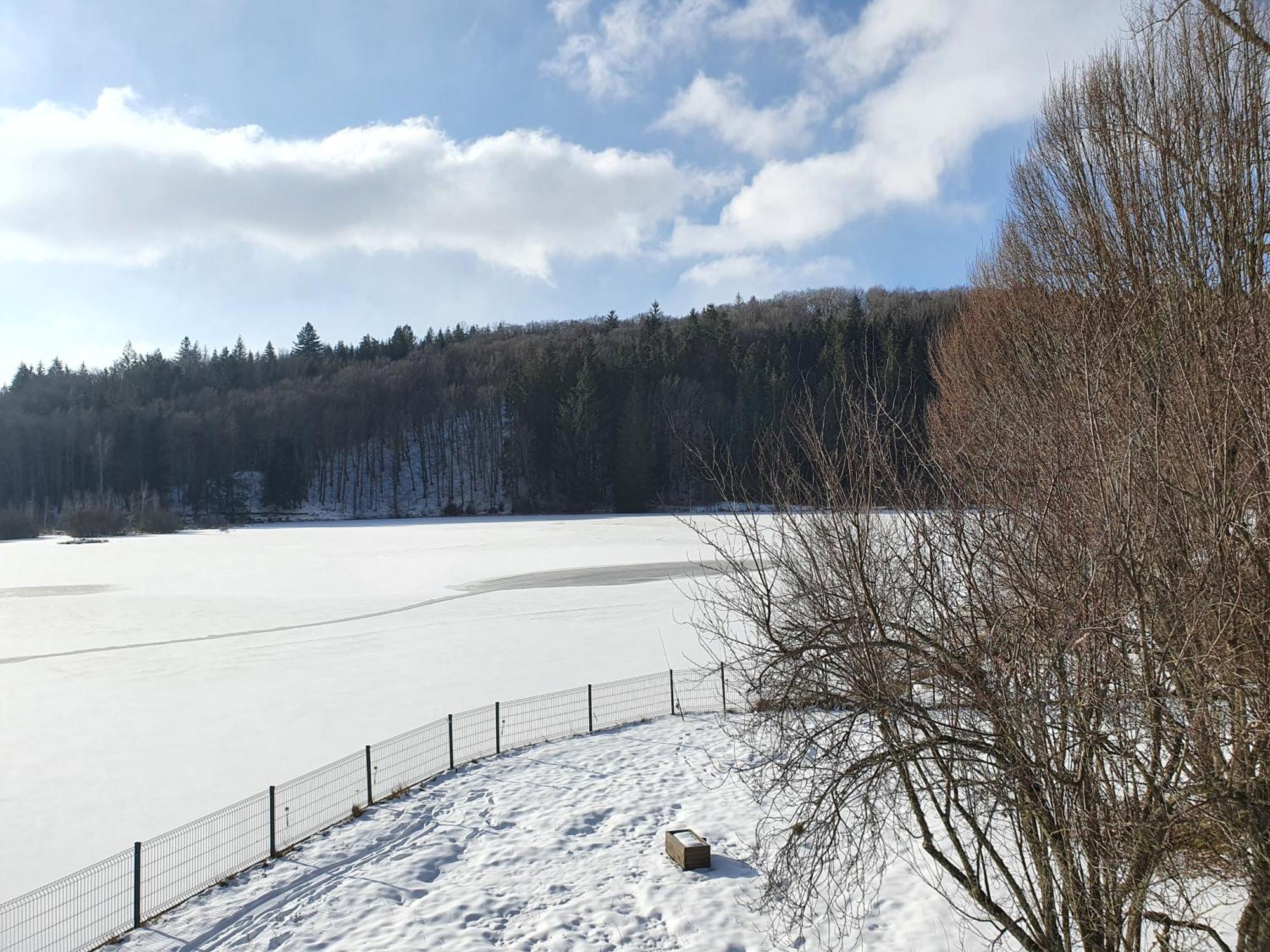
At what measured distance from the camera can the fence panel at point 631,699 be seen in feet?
45.8

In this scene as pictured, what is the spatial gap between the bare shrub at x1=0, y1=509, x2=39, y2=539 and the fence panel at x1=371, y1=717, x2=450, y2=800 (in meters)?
65.2

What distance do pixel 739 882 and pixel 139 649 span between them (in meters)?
15.9

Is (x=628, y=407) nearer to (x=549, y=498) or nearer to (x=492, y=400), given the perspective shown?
(x=549, y=498)

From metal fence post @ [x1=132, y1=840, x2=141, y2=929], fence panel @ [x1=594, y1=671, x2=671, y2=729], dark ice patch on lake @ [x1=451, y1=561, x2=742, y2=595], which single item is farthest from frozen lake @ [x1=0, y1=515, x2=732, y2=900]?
metal fence post @ [x1=132, y1=840, x2=141, y2=929]

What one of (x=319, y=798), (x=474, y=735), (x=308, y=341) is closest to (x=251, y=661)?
(x=474, y=735)

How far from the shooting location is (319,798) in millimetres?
9906

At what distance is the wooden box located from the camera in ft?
26.8

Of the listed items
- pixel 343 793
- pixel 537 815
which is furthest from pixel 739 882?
pixel 343 793

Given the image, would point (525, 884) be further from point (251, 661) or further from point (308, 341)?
point (308, 341)

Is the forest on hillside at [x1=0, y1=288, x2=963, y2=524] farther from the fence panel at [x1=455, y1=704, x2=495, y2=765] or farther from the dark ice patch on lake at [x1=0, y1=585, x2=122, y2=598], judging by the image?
the fence panel at [x1=455, y1=704, x2=495, y2=765]

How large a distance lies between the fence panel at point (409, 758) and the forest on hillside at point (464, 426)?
53546 mm

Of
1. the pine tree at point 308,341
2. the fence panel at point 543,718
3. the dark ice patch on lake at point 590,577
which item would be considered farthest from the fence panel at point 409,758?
the pine tree at point 308,341

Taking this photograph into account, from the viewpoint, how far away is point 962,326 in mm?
25766

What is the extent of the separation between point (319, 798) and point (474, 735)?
293cm
